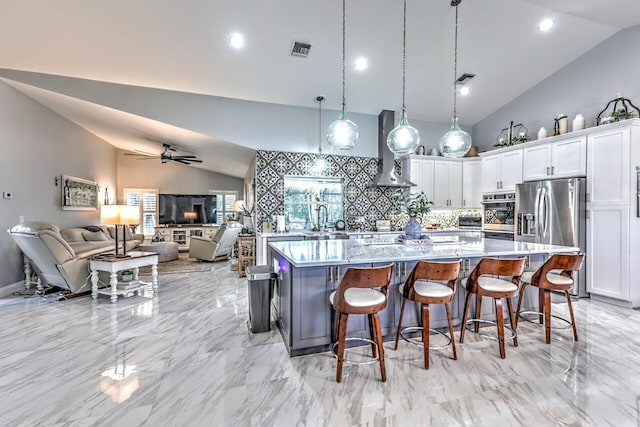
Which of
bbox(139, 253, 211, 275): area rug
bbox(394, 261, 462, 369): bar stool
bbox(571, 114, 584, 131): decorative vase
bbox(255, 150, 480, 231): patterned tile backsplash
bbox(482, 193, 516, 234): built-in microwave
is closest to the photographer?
bbox(394, 261, 462, 369): bar stool

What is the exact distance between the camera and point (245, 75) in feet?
15.2

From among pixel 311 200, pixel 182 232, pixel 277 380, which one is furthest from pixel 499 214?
pixel 182 232

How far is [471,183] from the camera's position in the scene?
20.6 ft

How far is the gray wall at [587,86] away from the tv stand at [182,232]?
8.84 m

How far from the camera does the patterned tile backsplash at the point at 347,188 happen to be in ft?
18.2

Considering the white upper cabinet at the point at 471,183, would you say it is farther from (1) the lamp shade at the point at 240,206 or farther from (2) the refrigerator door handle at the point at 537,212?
(1) the lamp shade at the point at 240,206

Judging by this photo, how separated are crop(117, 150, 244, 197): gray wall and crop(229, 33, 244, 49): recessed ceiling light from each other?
6590 mm

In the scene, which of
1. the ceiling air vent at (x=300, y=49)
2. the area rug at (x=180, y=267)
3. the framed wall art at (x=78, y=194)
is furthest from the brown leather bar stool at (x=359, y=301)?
the framed wall art at (x=78, y=194)

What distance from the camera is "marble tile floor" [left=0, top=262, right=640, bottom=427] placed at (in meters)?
1.78

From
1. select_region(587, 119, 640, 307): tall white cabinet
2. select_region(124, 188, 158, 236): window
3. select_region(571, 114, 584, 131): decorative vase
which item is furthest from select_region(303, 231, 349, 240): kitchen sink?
select_region(124, 188, 158, 236): window

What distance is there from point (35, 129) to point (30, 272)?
254 cm

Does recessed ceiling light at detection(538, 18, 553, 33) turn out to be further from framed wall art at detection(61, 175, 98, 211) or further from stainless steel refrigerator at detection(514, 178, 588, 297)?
framed wall art at detection(61, 175, 98, 211)

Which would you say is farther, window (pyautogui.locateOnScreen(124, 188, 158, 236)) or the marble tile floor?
window (pyautogui.locateOnScreen(124, 188, 158, 236))

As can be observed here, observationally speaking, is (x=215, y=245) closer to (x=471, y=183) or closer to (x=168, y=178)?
(x=168, y=178)
